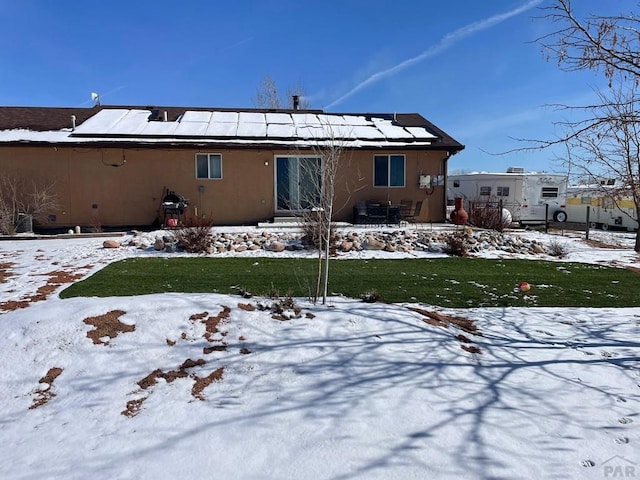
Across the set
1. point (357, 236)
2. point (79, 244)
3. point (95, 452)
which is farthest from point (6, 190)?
point (95, 452)

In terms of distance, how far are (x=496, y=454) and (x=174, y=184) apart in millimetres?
12558

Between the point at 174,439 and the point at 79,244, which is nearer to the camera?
the point at 174,439

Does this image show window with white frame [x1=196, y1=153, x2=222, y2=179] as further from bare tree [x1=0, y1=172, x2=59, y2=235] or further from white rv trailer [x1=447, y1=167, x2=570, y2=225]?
white rv trailer [x1=447, y1=167, x2=570, y2=225]

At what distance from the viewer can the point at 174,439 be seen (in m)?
2.70

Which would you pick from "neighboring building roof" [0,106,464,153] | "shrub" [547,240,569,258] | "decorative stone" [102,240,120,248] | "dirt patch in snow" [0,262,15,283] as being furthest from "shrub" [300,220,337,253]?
"shrub" [547,240,569,258]

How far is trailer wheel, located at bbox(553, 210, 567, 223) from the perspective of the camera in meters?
20.5

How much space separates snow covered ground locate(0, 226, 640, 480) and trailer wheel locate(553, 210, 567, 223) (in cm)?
1752

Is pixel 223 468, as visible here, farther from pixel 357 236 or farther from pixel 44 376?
pixel 357 236

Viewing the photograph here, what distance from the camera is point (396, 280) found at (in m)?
7.23

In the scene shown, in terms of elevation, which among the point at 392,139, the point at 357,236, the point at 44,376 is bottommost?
the point at 44,376

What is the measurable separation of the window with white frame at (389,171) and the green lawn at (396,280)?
5.29 meters

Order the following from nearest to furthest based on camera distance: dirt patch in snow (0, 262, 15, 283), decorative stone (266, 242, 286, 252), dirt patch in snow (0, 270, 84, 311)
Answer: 1. dirt patch in snow (0, 270, 84, 311)
2. dirt patch in snow (0, 262, 15, 283)
3. decorative stone (266, 242, 286, 252)

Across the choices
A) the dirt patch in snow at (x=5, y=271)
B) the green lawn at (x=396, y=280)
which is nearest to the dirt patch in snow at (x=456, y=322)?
the green lawn at (x=396, y=280)

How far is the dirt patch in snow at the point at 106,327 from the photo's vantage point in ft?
12.4
